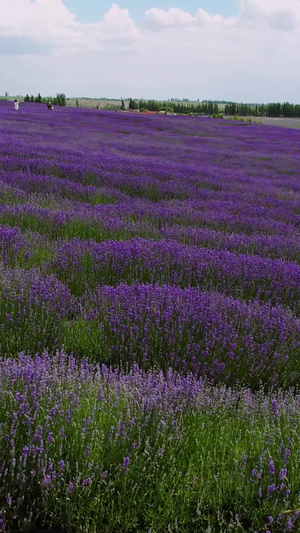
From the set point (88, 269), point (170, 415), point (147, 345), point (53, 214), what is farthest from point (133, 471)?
point (53, 214)

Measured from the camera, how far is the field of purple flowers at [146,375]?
1.71 m

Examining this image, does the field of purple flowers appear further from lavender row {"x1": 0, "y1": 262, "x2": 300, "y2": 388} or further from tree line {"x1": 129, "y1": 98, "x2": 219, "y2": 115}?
tree line {"x1": 129, "y1": 98, "x2": 219, "y2": 115}

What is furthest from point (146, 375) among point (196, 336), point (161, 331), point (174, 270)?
point (174, 270)

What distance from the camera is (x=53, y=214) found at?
5.52 metres

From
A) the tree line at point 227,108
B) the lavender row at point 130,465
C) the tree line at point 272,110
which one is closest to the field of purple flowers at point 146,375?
the lavender row at point 130,465

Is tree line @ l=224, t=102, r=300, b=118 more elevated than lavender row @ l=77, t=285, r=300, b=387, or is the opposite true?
tree line @ l=224, t=102, r=300, b=118

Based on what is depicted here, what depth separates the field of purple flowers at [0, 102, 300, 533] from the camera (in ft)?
5.61

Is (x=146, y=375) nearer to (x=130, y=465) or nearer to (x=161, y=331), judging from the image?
(x=161, y=331)

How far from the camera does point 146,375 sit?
104 inches

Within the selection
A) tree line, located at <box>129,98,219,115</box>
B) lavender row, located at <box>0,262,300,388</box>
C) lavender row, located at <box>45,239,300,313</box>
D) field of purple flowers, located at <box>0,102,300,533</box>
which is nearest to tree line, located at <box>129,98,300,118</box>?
tree line, located at <box>129,98,219,115</box>

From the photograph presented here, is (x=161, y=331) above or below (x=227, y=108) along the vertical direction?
below

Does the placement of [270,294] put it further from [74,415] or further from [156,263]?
[74,415]

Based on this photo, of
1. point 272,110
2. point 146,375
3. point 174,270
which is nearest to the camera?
point 146,375

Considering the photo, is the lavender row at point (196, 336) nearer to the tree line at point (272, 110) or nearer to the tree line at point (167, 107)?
the tree line at point (167, 107)
